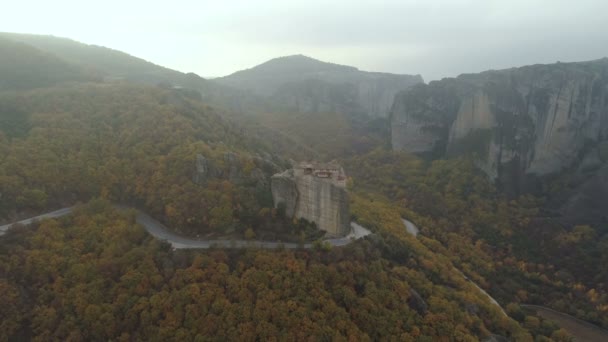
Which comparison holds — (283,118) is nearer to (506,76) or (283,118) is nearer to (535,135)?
(506,76)

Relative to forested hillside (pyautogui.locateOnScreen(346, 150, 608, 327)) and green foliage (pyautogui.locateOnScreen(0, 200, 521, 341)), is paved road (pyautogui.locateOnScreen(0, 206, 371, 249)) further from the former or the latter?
forested hillside (pyautogui.locateOnScreen(346, 150, 608, 327))

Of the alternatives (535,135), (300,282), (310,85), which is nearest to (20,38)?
A: (310,85)

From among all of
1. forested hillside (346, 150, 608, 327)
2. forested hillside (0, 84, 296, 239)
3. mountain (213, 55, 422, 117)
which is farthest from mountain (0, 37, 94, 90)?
mountain (213, 55, 422, 117)

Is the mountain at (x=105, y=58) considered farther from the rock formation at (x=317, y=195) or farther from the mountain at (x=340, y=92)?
the rock formation at (x=317, y=195)

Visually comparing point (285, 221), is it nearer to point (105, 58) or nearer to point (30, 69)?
point (30, 69)

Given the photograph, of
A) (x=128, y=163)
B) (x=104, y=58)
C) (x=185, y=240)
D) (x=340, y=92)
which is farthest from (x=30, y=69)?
(x=340, y=92)
